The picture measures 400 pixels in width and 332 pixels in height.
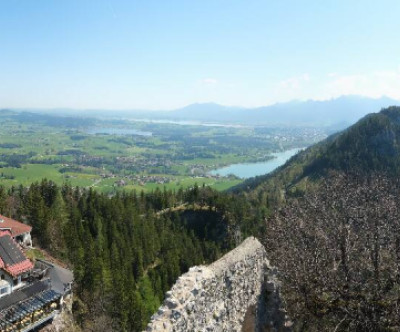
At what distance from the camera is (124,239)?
57250 mm

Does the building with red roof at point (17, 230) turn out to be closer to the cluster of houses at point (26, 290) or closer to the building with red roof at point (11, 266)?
the cluster of houses at point (26, 290)

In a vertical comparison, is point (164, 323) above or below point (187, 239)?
above

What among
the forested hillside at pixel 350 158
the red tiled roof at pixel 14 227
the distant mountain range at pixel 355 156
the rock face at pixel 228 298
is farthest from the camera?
the distant mountain range at pixel 355 156

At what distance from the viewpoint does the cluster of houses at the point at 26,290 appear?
2572cm

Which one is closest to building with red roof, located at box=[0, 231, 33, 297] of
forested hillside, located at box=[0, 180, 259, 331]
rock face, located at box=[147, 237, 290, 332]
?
forested hillside, located at box=[0, 180, 259, 331]

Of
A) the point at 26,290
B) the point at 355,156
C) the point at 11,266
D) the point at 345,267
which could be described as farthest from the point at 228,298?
the point at 355,156

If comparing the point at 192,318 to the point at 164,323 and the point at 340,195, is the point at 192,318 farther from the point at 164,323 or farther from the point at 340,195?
the point at 340,195

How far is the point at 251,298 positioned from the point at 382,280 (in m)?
6.38

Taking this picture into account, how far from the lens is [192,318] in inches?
423

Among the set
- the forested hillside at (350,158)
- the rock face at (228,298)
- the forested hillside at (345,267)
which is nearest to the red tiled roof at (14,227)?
the forested hillside at (345,267)

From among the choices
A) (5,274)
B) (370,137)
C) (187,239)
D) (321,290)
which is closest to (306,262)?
(321,290)

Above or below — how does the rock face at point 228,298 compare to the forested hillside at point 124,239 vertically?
above

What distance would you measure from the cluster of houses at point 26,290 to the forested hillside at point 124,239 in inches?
184

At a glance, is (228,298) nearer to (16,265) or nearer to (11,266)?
(11,266)
